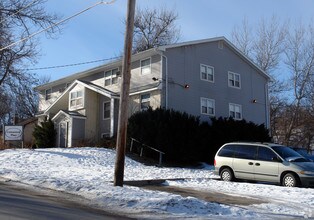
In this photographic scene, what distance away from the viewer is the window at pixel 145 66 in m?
30.5

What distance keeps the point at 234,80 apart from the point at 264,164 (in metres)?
17.9

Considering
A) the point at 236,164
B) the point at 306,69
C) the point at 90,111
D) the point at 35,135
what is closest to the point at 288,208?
the point at 236,164

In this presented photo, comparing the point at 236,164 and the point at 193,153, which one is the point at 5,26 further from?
the point at 236,164

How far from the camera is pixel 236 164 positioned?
18.3 m

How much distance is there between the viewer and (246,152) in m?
18.3

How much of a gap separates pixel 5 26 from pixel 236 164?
16.8m

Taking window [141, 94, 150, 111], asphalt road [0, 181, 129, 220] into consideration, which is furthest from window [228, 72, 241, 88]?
asphalt road [0, 181, 129, 220]

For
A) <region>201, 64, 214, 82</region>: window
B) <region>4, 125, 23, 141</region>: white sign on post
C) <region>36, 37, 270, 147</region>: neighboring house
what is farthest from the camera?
<region>201, 64, 214, 82</region>: window

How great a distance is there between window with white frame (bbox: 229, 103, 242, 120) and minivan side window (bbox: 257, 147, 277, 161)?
16.1 metres

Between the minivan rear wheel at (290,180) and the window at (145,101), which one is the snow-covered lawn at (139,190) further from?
the window at (145,101)

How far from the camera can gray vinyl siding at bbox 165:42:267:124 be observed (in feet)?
99.1

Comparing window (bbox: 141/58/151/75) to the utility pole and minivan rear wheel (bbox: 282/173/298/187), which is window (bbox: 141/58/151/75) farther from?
the utility pole

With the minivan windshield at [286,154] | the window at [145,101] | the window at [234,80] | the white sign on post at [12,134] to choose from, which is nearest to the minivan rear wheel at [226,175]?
the minivan windshield at [286,154]

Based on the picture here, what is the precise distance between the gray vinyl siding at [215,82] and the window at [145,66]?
1.55m
